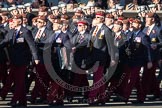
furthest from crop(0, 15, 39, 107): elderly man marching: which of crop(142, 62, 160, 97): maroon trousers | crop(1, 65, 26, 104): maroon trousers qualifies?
crop(142, 62, 160, 97): maroon trousers

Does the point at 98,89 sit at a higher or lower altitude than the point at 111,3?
lower

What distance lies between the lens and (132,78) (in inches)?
534

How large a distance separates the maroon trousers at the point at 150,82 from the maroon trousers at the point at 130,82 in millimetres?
215

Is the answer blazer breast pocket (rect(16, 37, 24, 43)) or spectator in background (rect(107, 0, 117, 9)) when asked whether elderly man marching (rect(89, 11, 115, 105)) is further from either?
spectator in background (rect(107, 0, 117, 9))

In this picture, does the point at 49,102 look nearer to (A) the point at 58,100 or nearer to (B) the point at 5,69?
(A) the point at 58,100

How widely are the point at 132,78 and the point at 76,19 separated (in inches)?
75.2

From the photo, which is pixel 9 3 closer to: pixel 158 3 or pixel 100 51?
pixel 158 3

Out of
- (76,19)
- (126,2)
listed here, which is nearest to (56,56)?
→ (76,19)

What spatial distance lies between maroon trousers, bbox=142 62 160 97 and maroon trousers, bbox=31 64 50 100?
208cm

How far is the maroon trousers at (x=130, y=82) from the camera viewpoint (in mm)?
13578

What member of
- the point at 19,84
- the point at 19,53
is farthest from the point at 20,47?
the point at 19,84

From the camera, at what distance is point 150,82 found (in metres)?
14.2

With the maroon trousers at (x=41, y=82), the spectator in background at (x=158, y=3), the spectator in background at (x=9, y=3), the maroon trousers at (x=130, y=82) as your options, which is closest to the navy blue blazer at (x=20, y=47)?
the maroon trousers at (x=41, y=82)

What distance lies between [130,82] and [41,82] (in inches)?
69.6
